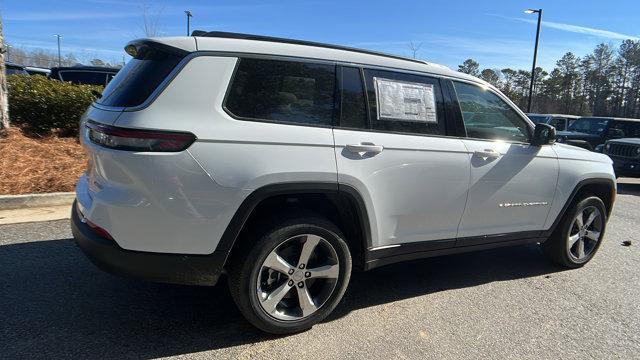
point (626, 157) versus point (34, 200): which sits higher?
point (626, 157)

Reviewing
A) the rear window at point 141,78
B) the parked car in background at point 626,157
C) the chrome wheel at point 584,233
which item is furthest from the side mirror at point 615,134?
the rear window at point 141,78

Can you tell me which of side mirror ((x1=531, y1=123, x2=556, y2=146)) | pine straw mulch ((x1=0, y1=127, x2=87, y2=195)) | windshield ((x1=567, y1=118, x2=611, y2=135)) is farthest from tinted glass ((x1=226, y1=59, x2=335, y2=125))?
windshield ((x1=567, y1=118, x2=611, y2=135))

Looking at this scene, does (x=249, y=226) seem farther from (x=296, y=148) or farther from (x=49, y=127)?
(x=49, y=127)

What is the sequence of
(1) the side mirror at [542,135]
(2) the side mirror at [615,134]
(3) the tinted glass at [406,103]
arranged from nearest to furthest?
(3) the tinted glass at [406,103] < (1) the side mirror at [542,135] < (2) the side mirror at [615,134]

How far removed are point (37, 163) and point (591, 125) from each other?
1619 centimetres

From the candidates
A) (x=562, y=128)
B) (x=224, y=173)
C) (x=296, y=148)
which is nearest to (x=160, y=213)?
(x=224, y=173)

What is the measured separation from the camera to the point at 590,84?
66.1 metres

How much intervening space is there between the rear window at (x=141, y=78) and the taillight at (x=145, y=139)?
208 mm

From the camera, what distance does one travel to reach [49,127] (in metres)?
8.71

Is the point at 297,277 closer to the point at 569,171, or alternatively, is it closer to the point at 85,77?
the point at 569,171

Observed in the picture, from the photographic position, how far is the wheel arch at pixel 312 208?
3.00 meters

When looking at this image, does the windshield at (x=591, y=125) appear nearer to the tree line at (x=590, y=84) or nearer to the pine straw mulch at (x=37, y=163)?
the pine straw mulch at (x=37, y=163)

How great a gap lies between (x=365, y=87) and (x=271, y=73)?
2.43 ft

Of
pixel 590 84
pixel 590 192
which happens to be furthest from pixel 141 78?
pixel 590 84
